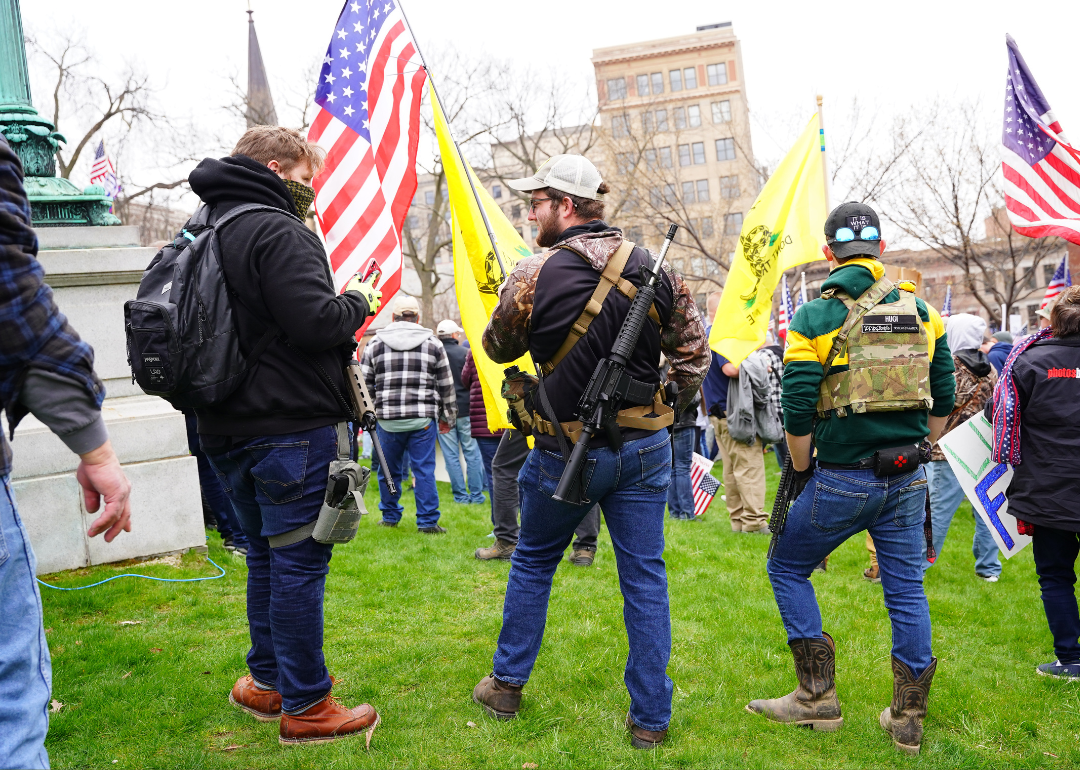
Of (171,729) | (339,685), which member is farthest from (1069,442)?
(171,729)

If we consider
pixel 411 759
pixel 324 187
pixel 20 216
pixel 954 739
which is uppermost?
pixel 324 187

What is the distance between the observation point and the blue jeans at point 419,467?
8.39 metres

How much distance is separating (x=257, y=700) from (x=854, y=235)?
3286 millimetres

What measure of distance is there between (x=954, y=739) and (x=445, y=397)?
6076 millimetres

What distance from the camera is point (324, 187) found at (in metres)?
5.98

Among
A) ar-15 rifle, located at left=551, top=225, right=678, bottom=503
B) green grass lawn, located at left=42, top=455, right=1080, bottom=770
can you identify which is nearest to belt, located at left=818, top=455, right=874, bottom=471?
ar-15 rifle, located at left=551, top=225, right=678, bottom=503

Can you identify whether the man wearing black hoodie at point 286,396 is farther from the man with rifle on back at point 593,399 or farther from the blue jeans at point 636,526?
the blue jeans at point 636,526

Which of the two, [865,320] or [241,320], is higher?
[241,320]

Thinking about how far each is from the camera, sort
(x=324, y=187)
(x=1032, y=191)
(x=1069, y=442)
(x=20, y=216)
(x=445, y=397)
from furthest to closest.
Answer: (x=445, y=397), (x=1032, y=191), (x=324, y=187), (x=1069, y=442), (x=20, y=216)

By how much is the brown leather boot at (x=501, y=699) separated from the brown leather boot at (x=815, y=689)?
119 cm

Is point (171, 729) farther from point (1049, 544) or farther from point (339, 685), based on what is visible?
point (1049, 544)

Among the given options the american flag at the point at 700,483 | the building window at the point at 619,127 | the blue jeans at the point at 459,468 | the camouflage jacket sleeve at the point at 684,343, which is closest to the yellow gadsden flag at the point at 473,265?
the camouflage jacket sleeve at the point at 684,343

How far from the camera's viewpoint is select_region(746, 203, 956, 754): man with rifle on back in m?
3.55

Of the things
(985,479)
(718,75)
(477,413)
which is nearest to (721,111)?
(477,413)
